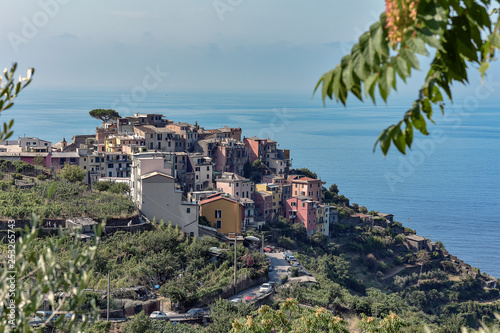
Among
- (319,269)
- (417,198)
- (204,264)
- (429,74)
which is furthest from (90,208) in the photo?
(417,198)

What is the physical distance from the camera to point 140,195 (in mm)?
21516

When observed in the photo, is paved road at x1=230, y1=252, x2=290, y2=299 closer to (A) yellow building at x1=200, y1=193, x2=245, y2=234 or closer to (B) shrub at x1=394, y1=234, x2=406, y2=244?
(A) yellow building at x1=200, y1=193, x2=245, y2=234

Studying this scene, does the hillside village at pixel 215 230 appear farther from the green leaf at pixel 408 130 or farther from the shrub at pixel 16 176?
the green leaf at pixel 408 130

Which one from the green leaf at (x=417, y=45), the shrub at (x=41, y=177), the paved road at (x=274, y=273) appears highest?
the green leaf at (x=417, y=45)

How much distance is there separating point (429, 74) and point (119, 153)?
27799 millimetres

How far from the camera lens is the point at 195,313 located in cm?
1530

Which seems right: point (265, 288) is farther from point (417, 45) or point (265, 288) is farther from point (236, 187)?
point (417, 45)

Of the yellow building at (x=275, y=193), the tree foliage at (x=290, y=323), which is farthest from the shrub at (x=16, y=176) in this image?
the tree foliage at (x=290, y=323)

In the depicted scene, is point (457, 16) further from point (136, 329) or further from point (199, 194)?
point (199, 194)

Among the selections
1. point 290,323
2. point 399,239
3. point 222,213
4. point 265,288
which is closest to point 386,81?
point 290,323

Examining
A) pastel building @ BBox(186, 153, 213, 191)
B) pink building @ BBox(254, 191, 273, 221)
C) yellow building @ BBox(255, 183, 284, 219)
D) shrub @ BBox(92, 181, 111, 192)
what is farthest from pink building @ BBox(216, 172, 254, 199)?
shrub @ BBox(92, 181, 111, 192)

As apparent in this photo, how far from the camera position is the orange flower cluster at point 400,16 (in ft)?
5.38

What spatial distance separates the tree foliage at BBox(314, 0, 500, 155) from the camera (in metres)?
1.63

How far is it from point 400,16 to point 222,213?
859 inches
